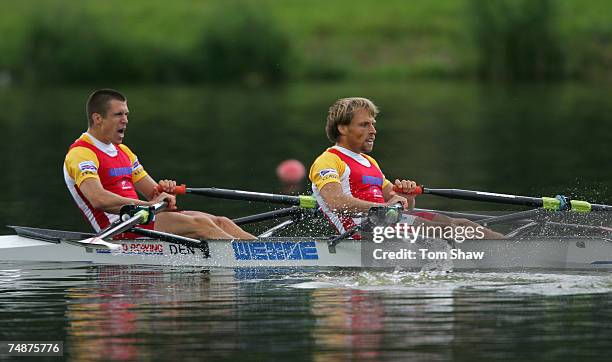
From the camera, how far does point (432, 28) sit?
65125 millimetres

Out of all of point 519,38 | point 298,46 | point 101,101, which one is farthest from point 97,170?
point 298,46

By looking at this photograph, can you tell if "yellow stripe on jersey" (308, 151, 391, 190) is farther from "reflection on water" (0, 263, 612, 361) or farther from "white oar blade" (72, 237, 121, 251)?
"white oar blade" (72, 237, 121, 251)

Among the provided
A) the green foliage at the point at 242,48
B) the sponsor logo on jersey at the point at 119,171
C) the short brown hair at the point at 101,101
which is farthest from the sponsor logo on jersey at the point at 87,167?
the green foliage at the point at 242,48

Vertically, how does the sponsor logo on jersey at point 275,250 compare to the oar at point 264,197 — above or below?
below

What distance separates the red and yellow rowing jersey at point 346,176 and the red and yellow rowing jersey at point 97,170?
2012 mm

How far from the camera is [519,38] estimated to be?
182ft

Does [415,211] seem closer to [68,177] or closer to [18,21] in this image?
[68,177]

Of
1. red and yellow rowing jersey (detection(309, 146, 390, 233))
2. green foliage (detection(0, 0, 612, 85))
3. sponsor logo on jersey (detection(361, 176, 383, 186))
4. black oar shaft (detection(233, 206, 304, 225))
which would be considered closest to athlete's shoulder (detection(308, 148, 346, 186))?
red and yellow rowing jersey (detection(309, 146, 390, 233))

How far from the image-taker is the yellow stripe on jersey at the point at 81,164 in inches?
572

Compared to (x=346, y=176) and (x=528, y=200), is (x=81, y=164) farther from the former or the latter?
(x=528, y=200)

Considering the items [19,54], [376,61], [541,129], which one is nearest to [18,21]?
[19,54]

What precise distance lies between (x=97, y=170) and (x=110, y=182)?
0.23 m

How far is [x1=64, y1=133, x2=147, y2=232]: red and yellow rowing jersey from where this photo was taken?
1459 cm

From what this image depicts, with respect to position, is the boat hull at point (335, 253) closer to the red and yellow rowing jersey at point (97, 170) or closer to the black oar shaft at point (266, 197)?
the red and yellow rowing jersey at point (97, 170)
